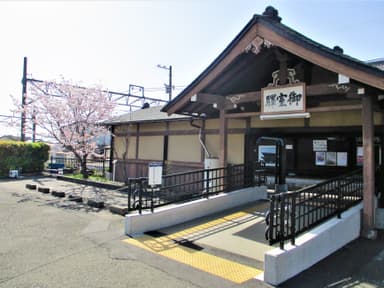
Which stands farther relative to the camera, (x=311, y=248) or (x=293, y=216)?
(x=311, y=248)

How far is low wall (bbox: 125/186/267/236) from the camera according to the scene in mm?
5586

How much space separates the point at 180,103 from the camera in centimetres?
740

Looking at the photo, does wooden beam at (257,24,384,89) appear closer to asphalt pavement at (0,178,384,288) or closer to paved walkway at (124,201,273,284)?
asphalt pavement at (0,178,384,288)

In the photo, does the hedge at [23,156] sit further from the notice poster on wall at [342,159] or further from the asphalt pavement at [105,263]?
the notice poster on wall at [342,159]

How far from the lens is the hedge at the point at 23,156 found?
15195 millimetres

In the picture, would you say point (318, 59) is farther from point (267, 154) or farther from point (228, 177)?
point (267, 154)

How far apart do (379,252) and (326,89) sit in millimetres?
3052

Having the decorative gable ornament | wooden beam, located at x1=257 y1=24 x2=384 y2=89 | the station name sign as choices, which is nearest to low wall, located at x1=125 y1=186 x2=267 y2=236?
the station name sign

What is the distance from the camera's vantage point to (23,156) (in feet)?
52.6

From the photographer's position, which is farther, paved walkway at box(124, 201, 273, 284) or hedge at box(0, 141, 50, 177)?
hedge at box(0, 141, 50, 177)

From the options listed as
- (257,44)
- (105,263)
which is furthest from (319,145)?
(105,263)

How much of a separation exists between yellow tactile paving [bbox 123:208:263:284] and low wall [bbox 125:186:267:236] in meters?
0.33

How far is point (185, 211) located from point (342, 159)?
490 centimetres

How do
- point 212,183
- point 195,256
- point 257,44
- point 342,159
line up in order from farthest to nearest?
point 342,159
point 212,183
point 257,44
point 195,256
